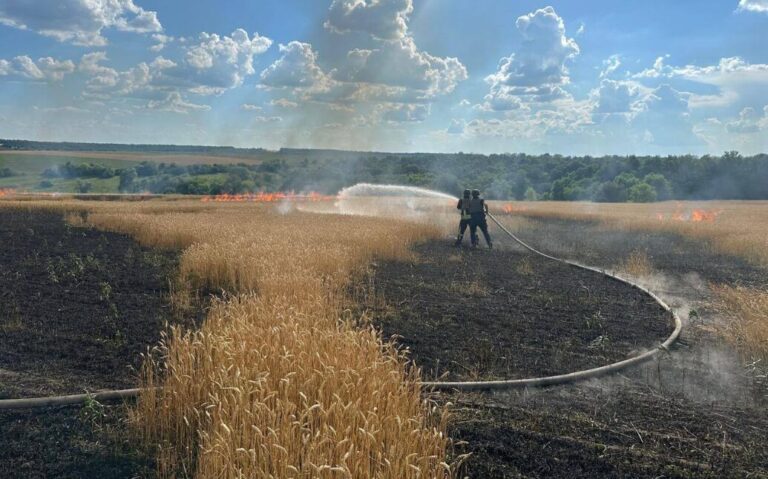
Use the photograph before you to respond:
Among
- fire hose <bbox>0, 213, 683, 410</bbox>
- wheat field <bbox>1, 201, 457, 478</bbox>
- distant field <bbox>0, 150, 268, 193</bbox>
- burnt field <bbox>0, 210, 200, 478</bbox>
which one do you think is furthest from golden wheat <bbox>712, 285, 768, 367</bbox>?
distant field <bbox>0, 150, 268, 193</bbox>

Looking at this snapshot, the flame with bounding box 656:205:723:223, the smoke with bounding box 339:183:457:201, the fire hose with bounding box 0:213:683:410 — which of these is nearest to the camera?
the fire hose with bounding box 0:213:683:410

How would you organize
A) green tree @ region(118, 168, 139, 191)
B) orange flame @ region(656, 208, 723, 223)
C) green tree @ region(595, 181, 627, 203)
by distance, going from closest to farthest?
orange flame @ region(656, 208, 723, 223) < green tree @ region(595, 181, 627, 203) < green tree @ region(118, 168, 139, 191)

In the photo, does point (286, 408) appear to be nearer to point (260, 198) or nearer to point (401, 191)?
point (401, 191)

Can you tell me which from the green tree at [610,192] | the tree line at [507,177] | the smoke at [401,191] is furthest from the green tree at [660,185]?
the smoke at [401,191]

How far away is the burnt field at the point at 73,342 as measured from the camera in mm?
4434

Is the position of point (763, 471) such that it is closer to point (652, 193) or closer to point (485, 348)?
point (485, 348)

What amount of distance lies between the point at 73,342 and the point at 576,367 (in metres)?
6.47

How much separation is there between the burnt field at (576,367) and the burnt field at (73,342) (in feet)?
9.91

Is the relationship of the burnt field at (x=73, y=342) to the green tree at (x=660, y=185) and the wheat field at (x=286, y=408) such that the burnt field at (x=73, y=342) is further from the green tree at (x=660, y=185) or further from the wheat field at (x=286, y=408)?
the green tree at (x=660, y=185)

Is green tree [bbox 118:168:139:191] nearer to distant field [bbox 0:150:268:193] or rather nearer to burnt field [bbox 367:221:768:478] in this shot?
distant field [bbox 0:150:268:193]

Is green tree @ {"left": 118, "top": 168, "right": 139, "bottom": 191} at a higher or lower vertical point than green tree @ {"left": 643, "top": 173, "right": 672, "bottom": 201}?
lower

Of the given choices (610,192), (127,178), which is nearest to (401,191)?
(610,192)

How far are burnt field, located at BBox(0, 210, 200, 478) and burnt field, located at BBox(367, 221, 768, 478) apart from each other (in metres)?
3.02

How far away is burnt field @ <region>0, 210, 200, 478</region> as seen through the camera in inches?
175
